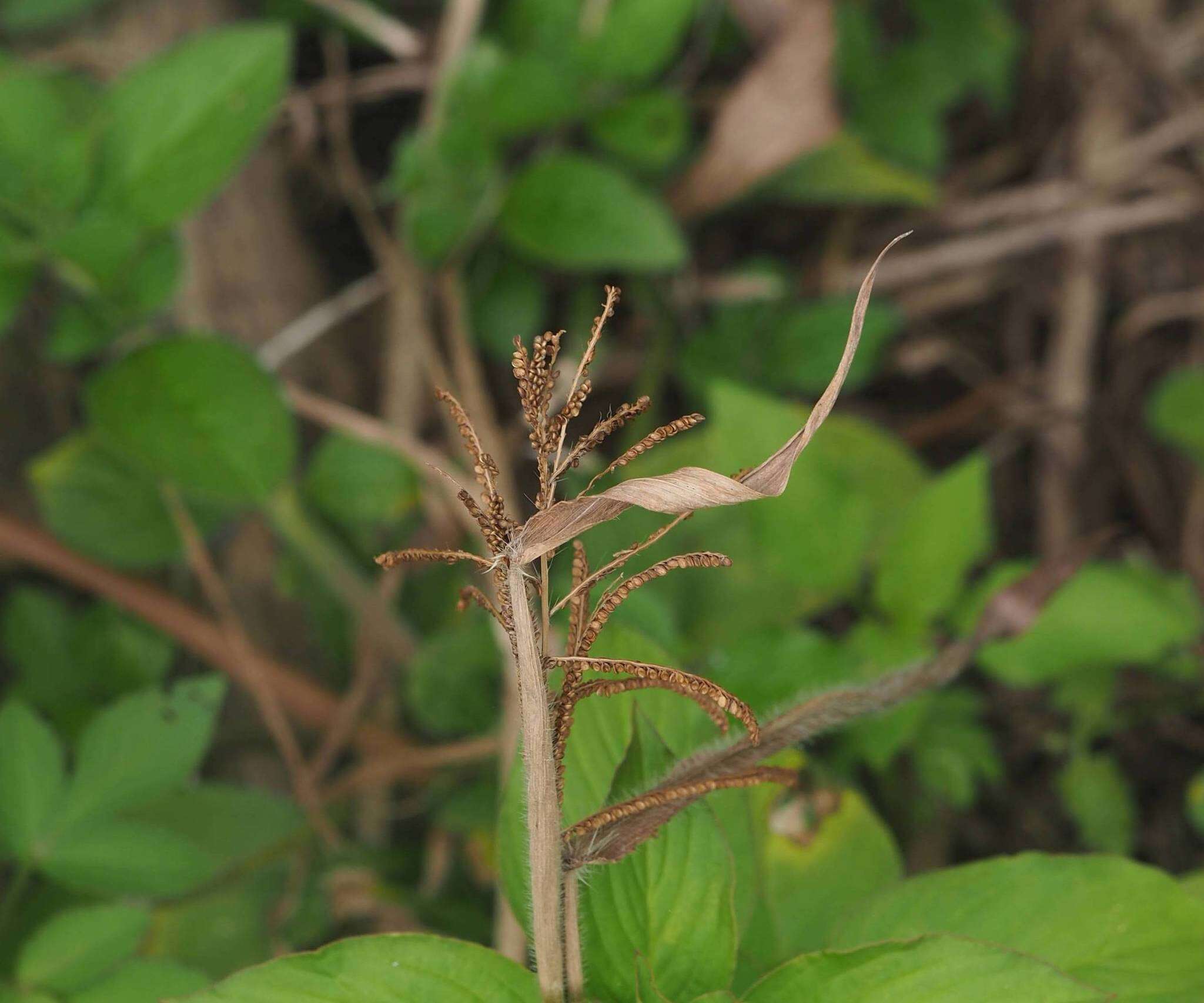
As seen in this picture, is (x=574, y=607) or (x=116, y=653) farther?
(x=116, y=653)

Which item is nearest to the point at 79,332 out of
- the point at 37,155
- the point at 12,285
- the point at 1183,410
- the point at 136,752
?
the point at 12,285

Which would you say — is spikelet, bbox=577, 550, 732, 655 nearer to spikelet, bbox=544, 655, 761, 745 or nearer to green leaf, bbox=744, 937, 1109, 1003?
spikelet, bbox=544, 655, 761, 745

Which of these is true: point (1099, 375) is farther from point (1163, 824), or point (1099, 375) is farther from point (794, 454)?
point (794, 454)

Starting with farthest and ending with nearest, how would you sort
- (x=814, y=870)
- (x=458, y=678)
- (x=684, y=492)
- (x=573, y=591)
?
(x=458, y=678) < (x=814, y=870) < (x=573, y=591) < (x=684, y=492)

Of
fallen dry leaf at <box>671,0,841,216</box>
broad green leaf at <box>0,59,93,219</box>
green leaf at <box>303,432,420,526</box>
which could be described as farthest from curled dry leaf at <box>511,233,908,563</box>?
fallen dry leaf at <box>671,0,841,216</box>

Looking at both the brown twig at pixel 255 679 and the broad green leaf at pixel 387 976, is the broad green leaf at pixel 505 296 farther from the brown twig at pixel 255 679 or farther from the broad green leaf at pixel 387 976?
the broad green leaf at pixel 387 976

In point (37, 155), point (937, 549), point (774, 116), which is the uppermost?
point (774, 116)

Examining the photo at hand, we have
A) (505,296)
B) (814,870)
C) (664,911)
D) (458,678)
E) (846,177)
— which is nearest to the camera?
(664,911)

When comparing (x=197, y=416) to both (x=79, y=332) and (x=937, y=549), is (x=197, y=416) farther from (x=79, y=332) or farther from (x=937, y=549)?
(x=937, y=549)
